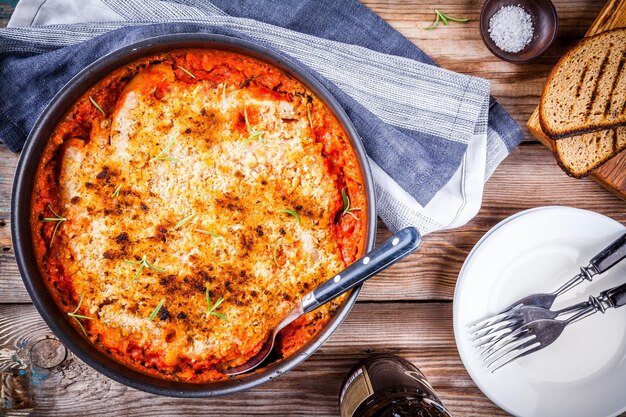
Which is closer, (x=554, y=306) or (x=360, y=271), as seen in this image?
(x=360, y=271)

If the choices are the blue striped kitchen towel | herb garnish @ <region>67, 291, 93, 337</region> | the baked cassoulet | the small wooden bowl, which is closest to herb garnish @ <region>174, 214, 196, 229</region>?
the baked cassoulet

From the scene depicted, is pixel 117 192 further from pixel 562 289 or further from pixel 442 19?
pixel 562 289

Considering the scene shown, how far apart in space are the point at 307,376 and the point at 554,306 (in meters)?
0.99

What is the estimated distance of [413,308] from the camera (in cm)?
218

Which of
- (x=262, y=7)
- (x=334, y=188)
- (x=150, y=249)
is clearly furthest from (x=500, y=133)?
(x=150, y=249)

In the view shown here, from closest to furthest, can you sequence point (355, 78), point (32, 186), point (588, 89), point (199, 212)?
point (32, 186) < point (199, 212) < point (355, 78) < point (588, 89)

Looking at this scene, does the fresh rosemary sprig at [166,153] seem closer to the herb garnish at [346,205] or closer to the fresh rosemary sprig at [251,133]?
the fresh rosemary sprig at [251,133]

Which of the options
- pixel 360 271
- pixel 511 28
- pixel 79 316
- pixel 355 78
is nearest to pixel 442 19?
pixel 511 28

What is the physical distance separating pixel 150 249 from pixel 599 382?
1.74m

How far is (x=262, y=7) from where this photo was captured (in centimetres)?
200

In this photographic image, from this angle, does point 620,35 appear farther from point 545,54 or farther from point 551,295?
point 551,295

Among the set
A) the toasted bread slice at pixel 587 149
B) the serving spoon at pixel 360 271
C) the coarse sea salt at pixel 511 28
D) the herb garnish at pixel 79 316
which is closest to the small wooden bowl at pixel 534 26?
the coarse sea salt at pixel 511 28

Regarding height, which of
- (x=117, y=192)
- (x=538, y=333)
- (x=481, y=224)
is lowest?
(x=538, y=333)

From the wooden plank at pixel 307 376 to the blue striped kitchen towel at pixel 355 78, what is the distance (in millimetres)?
430
